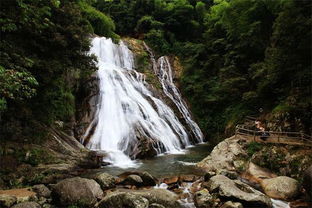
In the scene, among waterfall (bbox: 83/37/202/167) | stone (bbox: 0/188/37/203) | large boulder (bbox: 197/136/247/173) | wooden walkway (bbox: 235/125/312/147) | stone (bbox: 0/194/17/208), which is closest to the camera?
stone (bbox: 0/194/17/208)

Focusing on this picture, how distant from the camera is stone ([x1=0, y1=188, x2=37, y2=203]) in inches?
250

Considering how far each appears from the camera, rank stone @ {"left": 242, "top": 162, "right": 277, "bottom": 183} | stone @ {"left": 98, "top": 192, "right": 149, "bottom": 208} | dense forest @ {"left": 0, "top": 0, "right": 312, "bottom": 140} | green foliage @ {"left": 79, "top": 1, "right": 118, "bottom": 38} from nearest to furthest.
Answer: stone @ {"left": 98, "top": 192, "right": 149, "bottom": 208} → dense forest @ {"left": 0, "top": 0, "right": 312, "bottom": 140} → stone @ {"left": 242, "top": 162, "right": 277, "bottom": 183} → green foliage @ {"left": 79, "top": 1, "right": 118, "bottom": 38}

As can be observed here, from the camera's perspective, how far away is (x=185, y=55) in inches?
1118

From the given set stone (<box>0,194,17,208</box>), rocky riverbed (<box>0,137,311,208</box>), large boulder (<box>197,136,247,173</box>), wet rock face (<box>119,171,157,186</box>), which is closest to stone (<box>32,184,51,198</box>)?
rocky riverbed (<box>0,137,311,208</box>)

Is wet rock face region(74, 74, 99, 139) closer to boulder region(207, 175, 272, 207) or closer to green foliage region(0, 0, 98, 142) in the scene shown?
green foliage region(0, 0, 98, 142)

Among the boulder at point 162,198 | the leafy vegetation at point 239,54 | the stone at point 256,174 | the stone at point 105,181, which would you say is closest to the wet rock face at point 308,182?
the stone at point 256,174

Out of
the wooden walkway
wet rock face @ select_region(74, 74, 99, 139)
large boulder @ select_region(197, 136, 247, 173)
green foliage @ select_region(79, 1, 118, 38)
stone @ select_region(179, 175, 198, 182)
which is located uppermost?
green foliage @ select_region(79, 1, 118, 38)

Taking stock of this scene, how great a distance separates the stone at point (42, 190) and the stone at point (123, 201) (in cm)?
184

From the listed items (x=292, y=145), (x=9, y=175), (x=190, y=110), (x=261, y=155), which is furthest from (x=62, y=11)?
(x=190, y=110)

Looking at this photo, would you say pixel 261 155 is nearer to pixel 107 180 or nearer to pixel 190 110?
pixel 107 180

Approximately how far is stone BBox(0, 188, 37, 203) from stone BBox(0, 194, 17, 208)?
0.12 meters

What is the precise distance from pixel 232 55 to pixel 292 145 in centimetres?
1220

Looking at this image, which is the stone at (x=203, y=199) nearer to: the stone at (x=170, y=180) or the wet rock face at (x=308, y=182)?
the stone at (x=170, y=180)

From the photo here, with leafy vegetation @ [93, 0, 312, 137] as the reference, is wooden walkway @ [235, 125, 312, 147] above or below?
below
